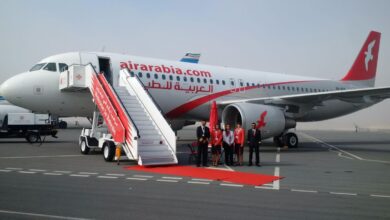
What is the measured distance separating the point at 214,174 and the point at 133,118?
458cm

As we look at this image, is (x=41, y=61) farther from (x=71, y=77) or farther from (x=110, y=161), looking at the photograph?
(x=110, y=161)

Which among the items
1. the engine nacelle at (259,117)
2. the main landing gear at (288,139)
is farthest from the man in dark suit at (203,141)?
the main landing gear at (288,139)

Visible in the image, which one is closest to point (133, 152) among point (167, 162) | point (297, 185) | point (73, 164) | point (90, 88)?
point (167, 162)

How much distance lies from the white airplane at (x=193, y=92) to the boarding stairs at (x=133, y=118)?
0.92 metres

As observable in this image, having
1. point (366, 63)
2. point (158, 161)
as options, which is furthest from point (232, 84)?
point (366, 63)

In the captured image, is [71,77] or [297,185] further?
[71,77]

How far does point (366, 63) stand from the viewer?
30.6m

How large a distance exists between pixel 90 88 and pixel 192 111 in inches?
235

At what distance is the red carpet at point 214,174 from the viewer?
1073 centimetres

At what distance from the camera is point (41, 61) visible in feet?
59.2

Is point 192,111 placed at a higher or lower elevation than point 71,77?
lower

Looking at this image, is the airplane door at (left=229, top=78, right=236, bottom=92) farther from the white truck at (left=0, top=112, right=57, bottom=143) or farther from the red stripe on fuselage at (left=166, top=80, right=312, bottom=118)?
the white truck at (left=0, top=112, right=57, bottom=143)

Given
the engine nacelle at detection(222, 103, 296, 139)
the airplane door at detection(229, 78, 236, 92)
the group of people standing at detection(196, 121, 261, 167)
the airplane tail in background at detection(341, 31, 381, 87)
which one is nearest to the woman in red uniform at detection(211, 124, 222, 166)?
the group of people standing at detection(196, 121, 261, 167)

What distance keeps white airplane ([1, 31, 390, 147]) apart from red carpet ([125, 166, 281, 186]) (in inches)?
245
